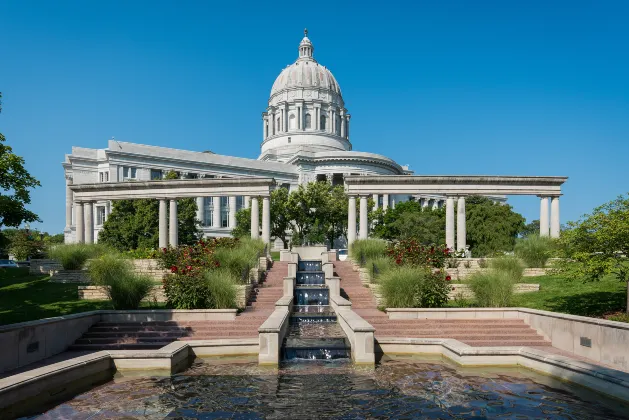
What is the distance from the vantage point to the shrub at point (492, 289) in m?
16.7

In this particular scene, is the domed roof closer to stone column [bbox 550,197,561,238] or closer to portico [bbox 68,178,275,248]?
portico [bbox 68,178,275,248]

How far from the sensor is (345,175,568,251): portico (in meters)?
36.4

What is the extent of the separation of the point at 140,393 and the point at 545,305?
1439 cm

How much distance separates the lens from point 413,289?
17016 millimetres

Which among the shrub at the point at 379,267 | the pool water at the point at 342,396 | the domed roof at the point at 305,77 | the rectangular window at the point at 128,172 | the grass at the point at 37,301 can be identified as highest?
the domed roof at the point at 305,77

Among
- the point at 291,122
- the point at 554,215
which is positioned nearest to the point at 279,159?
the point at 291,122

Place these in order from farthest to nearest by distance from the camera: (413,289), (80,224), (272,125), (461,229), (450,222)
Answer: (272,125) → (80,224) → (450,222) → (461,229) → (413,289)

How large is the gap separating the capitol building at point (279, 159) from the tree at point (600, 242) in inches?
1482

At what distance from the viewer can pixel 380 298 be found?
755 inches

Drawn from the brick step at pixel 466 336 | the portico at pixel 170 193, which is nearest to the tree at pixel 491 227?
the portico at pixel 170 193

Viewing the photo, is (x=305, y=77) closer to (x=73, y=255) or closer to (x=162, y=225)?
(x=162, y=225)

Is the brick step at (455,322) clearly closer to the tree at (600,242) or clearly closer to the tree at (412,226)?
the tree at (600,242)

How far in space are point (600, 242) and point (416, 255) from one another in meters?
8.84

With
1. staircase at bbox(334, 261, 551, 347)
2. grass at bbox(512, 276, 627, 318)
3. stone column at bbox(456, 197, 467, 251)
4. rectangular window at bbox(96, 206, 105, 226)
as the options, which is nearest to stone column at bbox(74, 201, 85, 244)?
stone column at bbox(456, 197, 467, 251)
